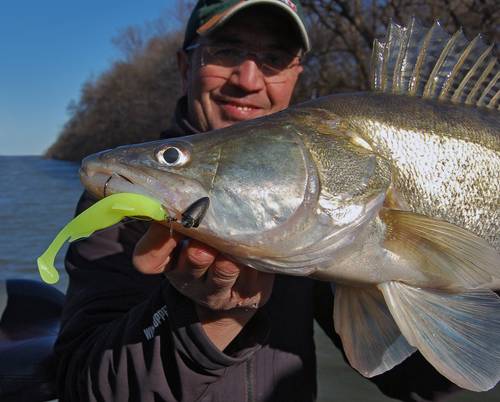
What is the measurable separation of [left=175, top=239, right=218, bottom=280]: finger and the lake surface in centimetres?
229

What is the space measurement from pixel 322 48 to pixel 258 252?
55.8ft

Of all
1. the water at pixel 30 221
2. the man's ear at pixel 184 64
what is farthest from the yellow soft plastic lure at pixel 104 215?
the water at pixel 30 221

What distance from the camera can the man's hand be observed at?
1544 millimetres

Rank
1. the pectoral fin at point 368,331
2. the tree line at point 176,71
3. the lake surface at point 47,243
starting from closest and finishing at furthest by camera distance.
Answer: the pectoral fin at point 368,331
the lake surface at point 47,243
the tree line at point 176,71

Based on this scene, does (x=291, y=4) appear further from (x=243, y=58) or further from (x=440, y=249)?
(x=440, y=249)

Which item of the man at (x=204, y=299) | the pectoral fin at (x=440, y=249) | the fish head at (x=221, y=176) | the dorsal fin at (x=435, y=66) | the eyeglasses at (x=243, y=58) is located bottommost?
the man at (x=204, y=299)

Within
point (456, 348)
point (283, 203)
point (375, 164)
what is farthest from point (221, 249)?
point (456, 348)

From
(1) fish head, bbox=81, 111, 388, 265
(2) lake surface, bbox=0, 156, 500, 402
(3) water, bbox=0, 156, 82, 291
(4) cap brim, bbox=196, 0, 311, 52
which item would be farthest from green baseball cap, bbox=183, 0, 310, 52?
(3) water, bbox=0, 156, 82, 291

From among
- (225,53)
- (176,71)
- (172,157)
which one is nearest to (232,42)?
(225,53)

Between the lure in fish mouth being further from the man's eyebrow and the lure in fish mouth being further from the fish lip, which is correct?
the man's eyebrow

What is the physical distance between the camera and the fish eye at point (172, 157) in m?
1.51

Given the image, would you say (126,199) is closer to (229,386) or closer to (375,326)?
(375,326)

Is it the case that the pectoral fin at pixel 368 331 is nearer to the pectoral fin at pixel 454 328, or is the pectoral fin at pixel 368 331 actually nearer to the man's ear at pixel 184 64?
the pectoral fin at pixel 454 328

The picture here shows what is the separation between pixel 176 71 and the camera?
100ft
